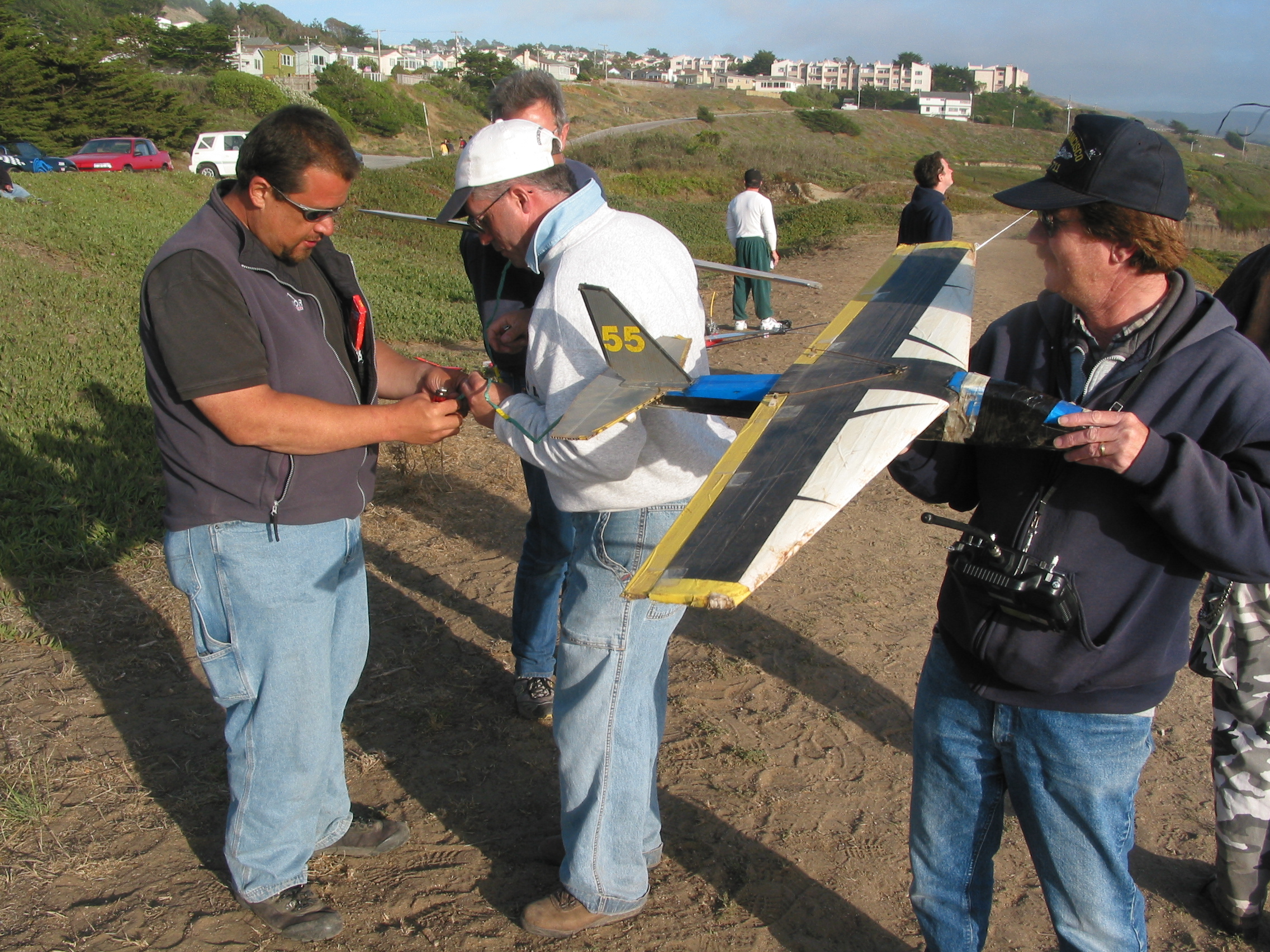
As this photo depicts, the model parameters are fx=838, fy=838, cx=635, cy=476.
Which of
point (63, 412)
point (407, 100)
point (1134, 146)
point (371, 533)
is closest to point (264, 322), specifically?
point (1134, 146)

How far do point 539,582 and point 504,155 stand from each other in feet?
6.41

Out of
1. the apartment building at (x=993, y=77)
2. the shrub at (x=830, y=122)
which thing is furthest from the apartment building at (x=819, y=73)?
the shrub at (x=830, y=122)

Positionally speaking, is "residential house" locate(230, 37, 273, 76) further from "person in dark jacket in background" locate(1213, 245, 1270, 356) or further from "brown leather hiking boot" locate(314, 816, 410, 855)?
"person in dark jacket in background" locate(1213, 245, 1270, 356)

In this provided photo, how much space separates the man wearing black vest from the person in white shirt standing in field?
9163mm

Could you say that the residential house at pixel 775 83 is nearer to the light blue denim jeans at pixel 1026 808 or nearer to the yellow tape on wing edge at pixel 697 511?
the yellow tape on wing edge at pixel 697 511

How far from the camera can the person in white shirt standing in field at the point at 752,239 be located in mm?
11336

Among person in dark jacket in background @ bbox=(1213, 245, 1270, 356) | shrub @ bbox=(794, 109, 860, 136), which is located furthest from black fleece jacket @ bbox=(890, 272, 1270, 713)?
shrub @ bbox=(794, 109, 860, 136)

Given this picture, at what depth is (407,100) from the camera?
203 ft

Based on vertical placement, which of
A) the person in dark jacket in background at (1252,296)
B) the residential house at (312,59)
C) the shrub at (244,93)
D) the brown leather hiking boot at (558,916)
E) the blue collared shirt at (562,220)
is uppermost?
the residential house at (312,59)

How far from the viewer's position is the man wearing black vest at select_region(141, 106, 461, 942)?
2158 millimetres

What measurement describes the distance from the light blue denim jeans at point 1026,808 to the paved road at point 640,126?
57421 mm

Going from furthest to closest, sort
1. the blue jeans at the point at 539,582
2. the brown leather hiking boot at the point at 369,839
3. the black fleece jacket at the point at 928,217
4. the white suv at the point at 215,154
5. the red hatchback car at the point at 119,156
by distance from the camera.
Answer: the white suv at the point at 215,154, the red hatchback car at the point at 119,156, the black fleece jacket at the point at 928,217, the blue jeans at the point at 539,582, the brown leather hiking boot at the point at 369,839

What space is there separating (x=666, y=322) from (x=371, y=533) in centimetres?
379

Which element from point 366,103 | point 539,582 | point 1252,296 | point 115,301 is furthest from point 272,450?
point 366,103
